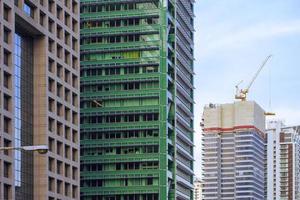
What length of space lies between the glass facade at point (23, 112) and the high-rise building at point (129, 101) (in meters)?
48.6

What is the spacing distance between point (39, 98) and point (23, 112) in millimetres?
3496

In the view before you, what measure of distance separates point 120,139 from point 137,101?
8.01 metres

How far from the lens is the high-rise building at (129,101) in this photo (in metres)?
164

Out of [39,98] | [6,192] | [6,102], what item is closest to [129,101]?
[39,98]

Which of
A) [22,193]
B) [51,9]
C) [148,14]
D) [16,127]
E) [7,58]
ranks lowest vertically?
[22,193]

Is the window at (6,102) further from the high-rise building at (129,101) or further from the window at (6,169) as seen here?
the high-rise building at (129,101)

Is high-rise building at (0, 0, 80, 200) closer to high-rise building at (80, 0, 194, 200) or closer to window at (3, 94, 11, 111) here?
window at (3, 94, 11, 111)

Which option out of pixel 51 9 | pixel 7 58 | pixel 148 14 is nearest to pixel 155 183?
pixel 148 14

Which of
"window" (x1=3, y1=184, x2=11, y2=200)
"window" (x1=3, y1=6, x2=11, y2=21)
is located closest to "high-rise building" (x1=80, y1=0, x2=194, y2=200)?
"window" (x1=3, y1=184, x2=11, y2=200)

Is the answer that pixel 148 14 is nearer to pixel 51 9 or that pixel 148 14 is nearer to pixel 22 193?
pixel 51 9

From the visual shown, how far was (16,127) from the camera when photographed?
367 feet

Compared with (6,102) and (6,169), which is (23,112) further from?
(6,169)

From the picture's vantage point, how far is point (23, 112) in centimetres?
11544

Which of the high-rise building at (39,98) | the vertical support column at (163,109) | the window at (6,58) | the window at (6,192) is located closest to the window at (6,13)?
the high-rise building at (39,98)
